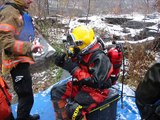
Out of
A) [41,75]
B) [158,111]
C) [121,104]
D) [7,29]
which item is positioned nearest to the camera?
[158,111]

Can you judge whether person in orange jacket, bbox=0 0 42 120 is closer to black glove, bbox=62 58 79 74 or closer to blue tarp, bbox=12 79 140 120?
A: black glove, bbox=62 58 79 74

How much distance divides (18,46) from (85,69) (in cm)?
82

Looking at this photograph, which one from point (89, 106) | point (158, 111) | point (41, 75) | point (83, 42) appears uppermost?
point (83, 42)

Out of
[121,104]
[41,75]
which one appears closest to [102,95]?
[121,104]

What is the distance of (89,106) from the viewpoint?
3.41 metres

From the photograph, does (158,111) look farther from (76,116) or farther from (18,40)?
(18,40)

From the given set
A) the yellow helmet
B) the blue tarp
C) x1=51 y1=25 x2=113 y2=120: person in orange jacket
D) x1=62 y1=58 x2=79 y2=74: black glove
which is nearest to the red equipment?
x1=51 y1=25 x2=113 y2=120: person in orange jacket

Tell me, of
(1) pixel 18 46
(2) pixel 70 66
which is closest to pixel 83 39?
(2) pixel 70 66

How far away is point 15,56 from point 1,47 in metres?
0.19

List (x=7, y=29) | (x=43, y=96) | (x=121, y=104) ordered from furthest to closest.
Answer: (x=43, y=96)
(x=121, y=104)
(x=7, y=29)

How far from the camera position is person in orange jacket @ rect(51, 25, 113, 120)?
3227 mm

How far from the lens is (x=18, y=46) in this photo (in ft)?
10.4

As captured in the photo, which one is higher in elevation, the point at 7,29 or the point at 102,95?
the point at 7,29

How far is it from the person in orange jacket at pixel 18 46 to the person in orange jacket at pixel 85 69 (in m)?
0.39
